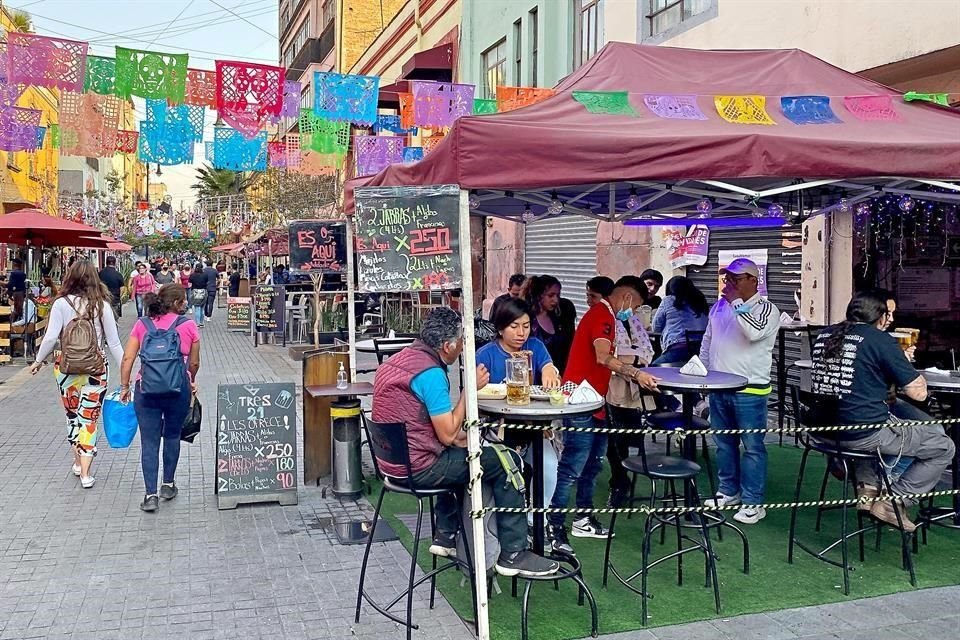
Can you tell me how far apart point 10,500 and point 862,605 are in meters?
6.34

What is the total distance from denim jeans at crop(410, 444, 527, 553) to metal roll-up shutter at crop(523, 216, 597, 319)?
10716mm

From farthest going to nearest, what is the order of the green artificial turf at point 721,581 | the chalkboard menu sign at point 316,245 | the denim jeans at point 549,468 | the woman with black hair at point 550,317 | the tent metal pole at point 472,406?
the chalkboard menu sign at point 316,245, the woman with black hair at point 550,317, the denim jeans at point 549,468, the green artificial turf at point 721,581, the tent metal pole at point 472,406

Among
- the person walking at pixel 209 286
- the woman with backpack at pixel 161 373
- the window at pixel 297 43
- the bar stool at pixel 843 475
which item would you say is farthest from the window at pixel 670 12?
the window at pixel 297 43

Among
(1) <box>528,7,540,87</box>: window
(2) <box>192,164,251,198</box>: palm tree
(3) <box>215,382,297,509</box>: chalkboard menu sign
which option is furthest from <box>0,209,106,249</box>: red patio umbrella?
(2) <box>192,164,251,198</box>: palm tree

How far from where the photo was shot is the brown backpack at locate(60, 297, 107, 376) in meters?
6.93

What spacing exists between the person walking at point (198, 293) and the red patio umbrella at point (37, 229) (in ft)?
21.9

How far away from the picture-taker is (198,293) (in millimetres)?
23766

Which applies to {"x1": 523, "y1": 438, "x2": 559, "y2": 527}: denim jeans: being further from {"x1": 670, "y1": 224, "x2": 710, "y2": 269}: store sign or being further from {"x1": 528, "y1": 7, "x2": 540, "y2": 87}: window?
{"x1": 528, "y1": 7, "x2": 540, "y2": 87}: window

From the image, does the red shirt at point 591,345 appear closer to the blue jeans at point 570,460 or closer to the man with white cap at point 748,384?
the blue jeans at point 570,460

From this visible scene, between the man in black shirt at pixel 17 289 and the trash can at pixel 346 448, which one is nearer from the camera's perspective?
the trash can at pixel 346 448

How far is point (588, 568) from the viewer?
536 cm

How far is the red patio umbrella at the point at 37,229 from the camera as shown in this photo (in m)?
14.5

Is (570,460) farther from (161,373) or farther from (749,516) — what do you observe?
(161,373)

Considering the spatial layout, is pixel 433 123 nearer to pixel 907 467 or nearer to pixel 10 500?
pixel 10 500
